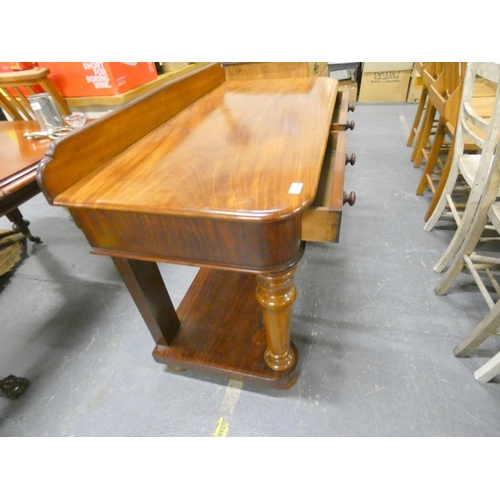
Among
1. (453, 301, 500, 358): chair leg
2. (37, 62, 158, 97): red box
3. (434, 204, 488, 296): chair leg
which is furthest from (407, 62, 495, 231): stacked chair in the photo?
(37, 62, 158, 97): red box

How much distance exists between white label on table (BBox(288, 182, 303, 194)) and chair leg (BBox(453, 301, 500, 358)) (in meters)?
0.82

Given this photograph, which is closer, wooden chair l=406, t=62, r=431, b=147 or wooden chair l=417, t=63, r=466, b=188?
wooden chair l=417, t=63, r=466, b=188

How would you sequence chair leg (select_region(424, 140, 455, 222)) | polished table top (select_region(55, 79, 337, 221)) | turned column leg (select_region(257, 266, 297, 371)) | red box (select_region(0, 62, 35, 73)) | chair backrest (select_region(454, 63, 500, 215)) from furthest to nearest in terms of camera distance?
red box (select_region(0, 62, 35, 73)), chair leg (select_region(424, 140, 455, 222)), chair backrest (select_region(454, 63, 500, 215)), turned column leg (select_region(257, 266, 297, 371)), polished table top (select_region(55, 79, 337, 221))

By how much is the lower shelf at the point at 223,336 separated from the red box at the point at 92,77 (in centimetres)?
120

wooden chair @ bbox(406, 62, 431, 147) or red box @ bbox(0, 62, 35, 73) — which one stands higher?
red box @ bbox(0, 62, 35, 73)

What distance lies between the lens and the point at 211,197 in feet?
1.86

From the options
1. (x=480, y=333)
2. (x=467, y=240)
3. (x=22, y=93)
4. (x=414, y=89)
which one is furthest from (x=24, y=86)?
(x=414, y=89)

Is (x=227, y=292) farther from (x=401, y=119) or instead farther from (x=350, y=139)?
(x=401, y=119)

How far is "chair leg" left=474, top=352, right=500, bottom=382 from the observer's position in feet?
3.07

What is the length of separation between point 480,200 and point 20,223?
239cm

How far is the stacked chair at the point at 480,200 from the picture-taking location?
3.08 feet

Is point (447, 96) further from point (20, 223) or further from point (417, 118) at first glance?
point (20, 223)

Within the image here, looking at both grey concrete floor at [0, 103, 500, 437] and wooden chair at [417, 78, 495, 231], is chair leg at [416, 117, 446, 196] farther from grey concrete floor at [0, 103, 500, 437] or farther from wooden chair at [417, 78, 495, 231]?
grey concrete floor at [0, 103, 500, 437]

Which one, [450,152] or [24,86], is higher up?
[24,86]
